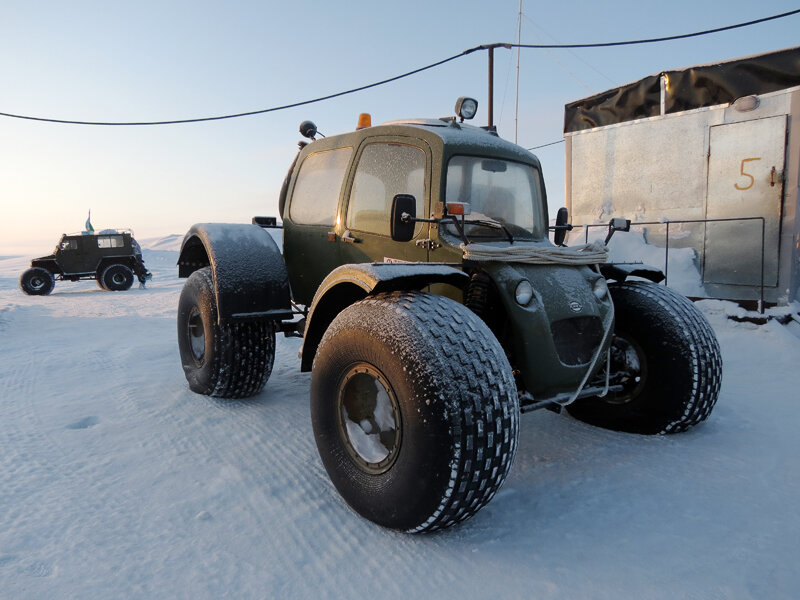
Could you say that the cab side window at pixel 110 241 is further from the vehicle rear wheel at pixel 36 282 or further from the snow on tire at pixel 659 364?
the snow on tire at pixel 659 364

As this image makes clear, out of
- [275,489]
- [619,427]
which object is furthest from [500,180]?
[275,489]

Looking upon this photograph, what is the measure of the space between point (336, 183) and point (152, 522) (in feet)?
8.74

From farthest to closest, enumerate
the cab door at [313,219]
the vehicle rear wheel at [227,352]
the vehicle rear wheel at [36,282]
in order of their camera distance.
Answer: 1. the vehicle rear wheel at [36,282]
2. the vehicle rear wheel at [227,352]
3. the cab door at [313,219]

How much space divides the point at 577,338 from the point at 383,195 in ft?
5.37

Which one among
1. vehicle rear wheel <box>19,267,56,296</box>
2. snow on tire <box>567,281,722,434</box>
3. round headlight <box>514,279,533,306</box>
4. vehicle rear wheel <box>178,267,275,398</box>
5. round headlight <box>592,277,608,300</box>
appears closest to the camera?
round headlight <box>514,279,533,306</box>

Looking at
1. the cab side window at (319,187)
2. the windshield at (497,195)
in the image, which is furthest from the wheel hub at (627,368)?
the cab side window at (319,187)

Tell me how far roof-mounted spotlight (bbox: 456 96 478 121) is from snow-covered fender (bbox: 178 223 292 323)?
5.97 ft

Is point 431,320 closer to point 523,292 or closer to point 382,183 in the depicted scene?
point 523,292

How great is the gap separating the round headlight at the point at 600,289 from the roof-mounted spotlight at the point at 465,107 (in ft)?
5.35

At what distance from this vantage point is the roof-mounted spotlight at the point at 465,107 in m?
3.97

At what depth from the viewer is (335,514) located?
2.62 meters

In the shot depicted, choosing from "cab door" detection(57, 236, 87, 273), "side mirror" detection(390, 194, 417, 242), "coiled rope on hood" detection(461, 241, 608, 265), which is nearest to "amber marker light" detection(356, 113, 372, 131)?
"side mirror" detection(390, 194, 417, 242)

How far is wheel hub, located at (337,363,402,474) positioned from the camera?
2.46 meters

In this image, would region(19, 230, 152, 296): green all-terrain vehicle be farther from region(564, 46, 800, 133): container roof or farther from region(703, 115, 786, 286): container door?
region(703, 115, 786, 286): container door
